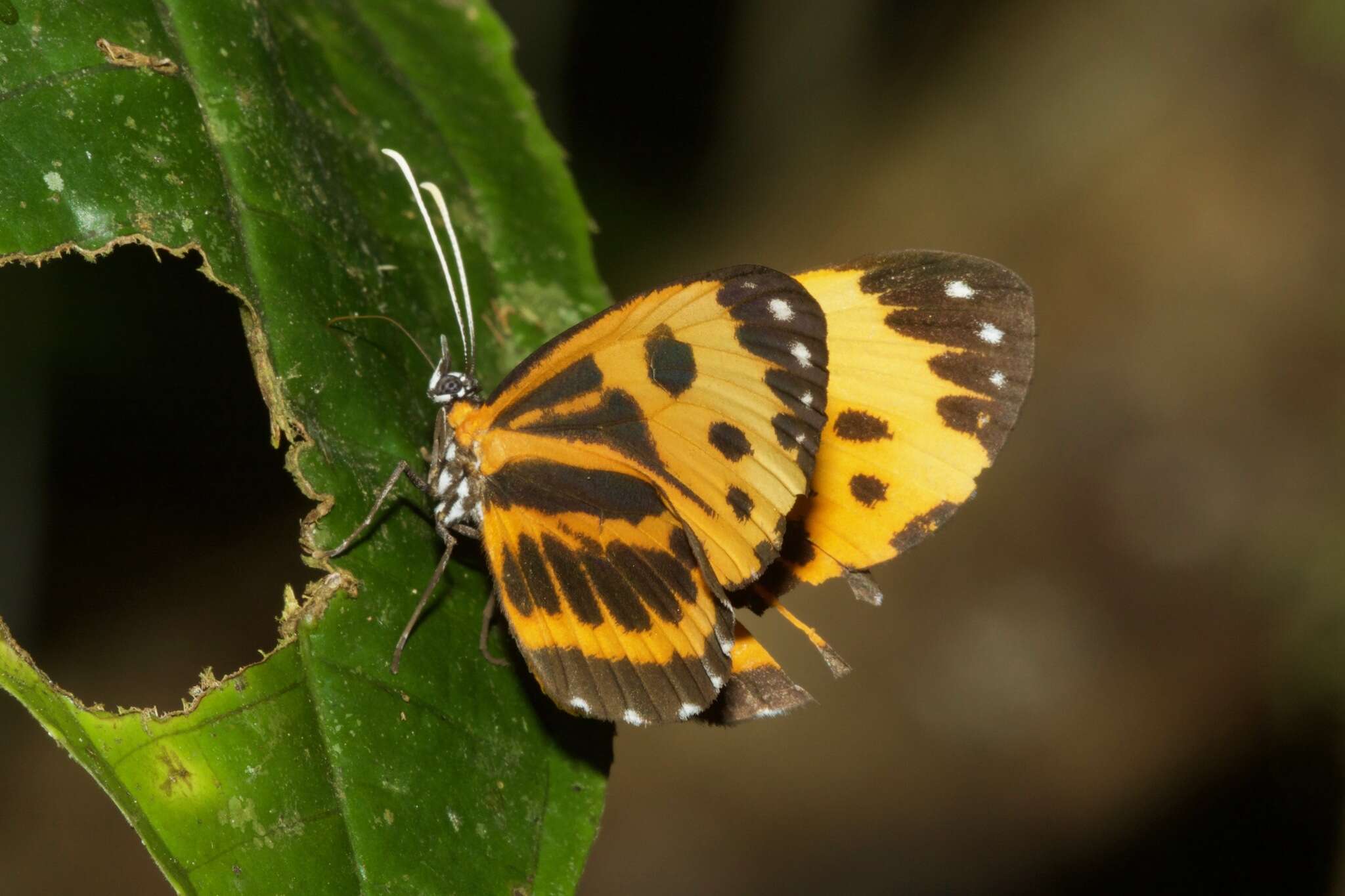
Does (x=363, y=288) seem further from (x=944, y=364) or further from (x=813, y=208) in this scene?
(x=813, y=208)

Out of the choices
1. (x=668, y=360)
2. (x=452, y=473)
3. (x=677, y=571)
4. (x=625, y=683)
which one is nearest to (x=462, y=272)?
(x=452, y=473)

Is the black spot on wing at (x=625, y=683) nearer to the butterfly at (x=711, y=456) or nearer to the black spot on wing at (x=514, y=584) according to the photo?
the butterfly at (x=711, y=456)

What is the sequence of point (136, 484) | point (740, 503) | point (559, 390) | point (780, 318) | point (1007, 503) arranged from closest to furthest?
point (780, 318), point (740, 503), point (559, 390), point (136, 484), point (1007, 503)

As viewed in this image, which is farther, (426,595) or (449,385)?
(449,385)

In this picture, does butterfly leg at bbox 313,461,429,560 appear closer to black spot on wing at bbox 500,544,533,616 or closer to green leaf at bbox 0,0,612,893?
green leaf at bbox 0,0,612,893

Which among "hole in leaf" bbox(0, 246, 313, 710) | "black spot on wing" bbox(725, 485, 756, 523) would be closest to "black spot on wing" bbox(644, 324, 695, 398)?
"black spot on wing" bbox(725, 485, 756, 523)

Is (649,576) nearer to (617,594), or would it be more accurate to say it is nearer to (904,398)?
(617,594)

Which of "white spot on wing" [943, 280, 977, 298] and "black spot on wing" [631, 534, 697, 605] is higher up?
"white spot on wing" [943, 280, 977, 298]
